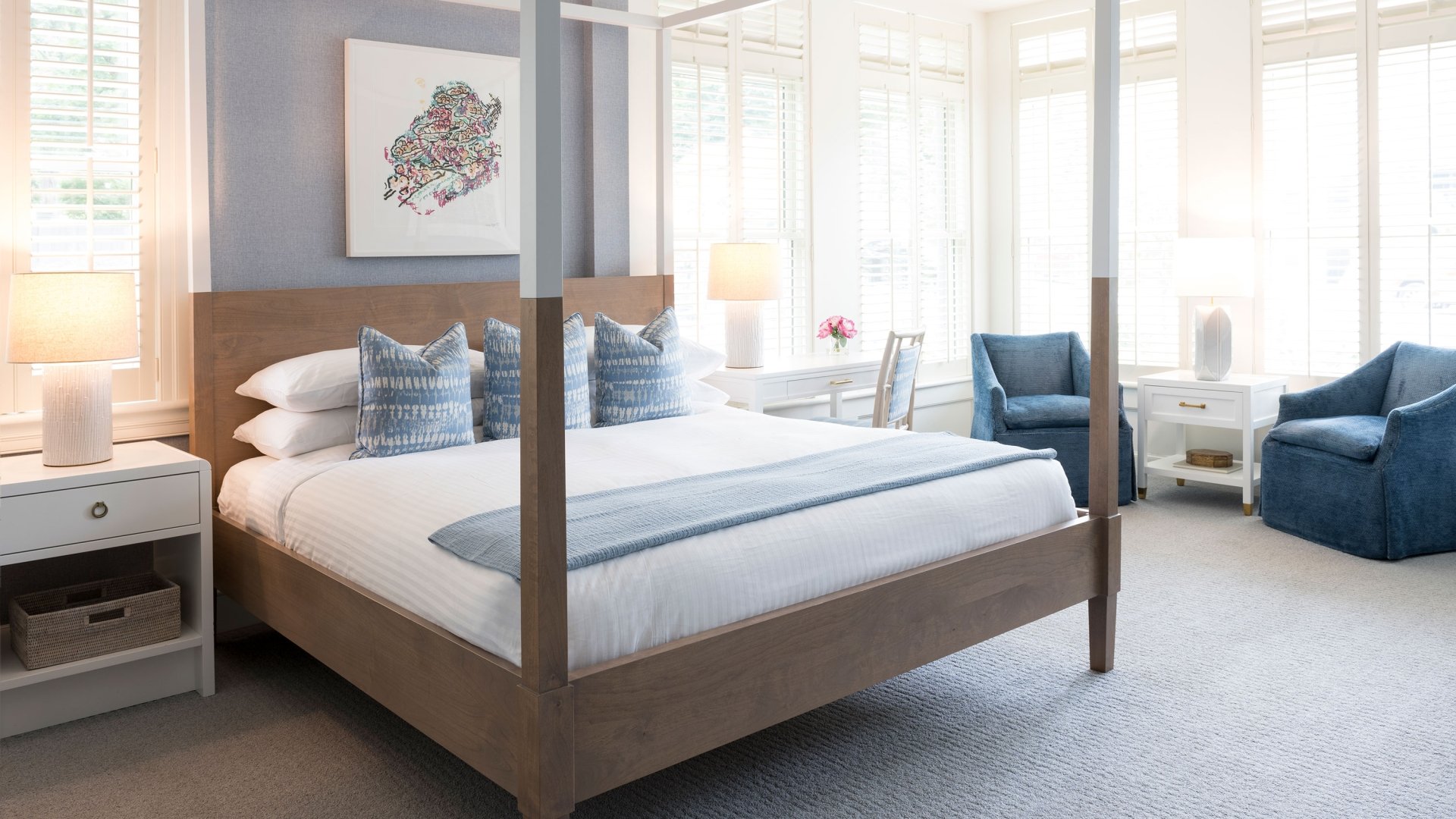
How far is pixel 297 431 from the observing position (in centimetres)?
349

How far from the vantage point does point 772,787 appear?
2.68 meters

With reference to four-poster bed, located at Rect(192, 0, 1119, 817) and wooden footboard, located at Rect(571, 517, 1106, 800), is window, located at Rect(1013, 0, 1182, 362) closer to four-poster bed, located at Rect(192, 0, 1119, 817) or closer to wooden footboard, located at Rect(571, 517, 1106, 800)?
four-poster bed, located at Rect(192, 0, 1119, 817)

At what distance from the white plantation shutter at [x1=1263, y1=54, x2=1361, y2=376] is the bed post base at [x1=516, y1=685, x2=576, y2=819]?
4.68 m

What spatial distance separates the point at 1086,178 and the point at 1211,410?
1.62 m

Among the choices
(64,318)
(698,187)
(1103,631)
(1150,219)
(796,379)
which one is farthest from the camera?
(1150,219)

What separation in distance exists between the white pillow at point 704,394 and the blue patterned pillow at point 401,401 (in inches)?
42.7

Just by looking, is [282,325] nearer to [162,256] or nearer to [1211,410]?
[162,256]

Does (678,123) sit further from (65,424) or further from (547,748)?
(547,748)

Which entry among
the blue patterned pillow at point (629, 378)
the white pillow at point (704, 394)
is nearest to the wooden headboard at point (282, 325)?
the blue patterned pillow at point (629, 378)

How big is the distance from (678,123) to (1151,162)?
8.69 ft

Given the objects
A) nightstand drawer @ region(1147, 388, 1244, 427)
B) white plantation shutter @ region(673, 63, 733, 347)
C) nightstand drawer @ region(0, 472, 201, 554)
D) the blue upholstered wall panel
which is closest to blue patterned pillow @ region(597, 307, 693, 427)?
the blue upholstered wall panel

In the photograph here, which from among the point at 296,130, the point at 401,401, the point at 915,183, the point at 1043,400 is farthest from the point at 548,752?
the point at 915,183

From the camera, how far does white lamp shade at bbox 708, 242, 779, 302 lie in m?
4.98

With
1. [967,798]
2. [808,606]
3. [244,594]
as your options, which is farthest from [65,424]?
[967,798]
